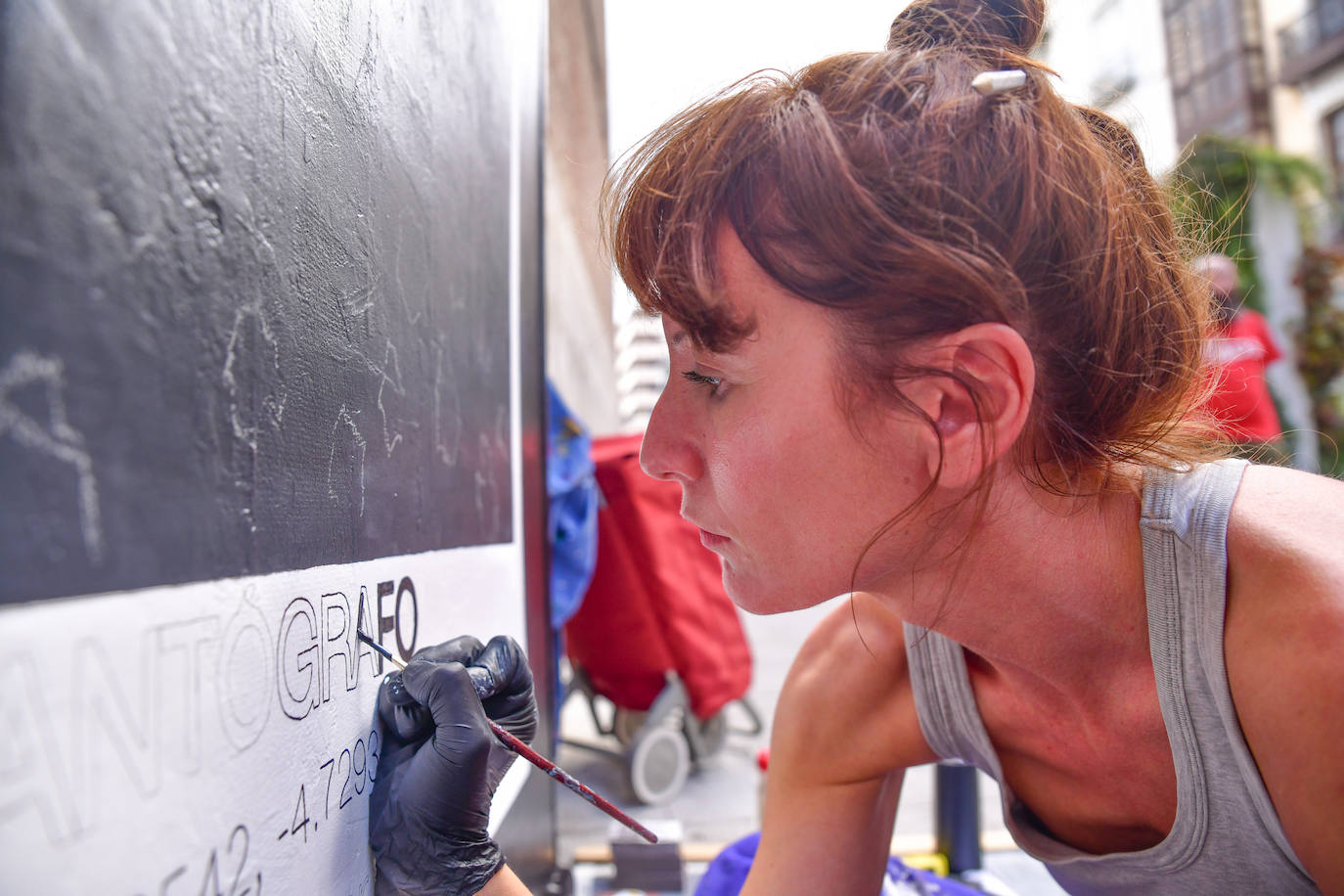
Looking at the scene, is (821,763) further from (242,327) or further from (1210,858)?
(242,327)

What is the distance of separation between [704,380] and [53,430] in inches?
19.4

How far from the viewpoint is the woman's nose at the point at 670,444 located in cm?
75

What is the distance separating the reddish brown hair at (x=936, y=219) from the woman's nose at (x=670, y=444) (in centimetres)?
8

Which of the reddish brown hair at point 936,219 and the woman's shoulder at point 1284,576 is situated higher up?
the reddish brown hair at point 936,219

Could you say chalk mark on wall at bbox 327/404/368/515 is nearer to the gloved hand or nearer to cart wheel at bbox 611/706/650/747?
the gloved hand

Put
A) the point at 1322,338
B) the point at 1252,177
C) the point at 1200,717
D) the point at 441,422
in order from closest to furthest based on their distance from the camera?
the point at 1200,717 < the point at 441,422 < the point at 1252,177 < the point at 1322,338

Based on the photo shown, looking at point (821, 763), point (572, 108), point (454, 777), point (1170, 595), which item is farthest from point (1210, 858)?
point (572, 108)

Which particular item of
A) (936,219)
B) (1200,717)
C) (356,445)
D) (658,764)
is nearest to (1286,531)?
(1200,717)

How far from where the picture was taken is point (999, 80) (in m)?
0.68

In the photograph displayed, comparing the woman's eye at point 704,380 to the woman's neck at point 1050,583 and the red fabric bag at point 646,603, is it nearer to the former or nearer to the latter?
the woman's neck at point 1050,583

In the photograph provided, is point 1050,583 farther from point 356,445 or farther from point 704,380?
point 356,445

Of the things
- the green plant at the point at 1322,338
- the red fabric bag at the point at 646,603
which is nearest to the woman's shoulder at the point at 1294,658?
the red fabric bag at the point at 646,603

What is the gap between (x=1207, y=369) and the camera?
0.89 m

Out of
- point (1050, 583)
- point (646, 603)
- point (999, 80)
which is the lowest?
point (646, 603)
